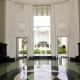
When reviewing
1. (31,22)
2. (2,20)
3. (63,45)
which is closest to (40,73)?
(2,20)

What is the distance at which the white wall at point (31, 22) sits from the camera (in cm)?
1127

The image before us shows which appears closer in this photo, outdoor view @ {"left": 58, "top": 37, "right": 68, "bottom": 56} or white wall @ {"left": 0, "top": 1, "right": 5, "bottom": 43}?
white wall @ {"left": 0, "top": 1, "right": 5, "bottom": 43}

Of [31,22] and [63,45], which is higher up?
[31,22]

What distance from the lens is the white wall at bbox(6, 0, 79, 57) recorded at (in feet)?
37.0

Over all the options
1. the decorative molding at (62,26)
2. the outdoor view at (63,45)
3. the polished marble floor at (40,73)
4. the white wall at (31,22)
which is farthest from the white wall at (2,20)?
the outdoor view at (63,45)

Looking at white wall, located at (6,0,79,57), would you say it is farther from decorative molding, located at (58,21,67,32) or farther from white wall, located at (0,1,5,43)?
white wall, located at (0,1,5,43)

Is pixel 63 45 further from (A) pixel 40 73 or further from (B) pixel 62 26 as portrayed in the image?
(A) pixel 40 73

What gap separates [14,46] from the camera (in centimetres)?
1170

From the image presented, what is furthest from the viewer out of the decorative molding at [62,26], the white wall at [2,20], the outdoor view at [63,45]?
the outdoor view at [63,45]

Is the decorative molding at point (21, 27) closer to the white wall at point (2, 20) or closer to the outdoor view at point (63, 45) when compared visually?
the white wall at point (2, 20)

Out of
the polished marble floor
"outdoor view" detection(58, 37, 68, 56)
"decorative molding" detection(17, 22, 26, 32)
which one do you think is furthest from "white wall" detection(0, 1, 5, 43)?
"outdoor view" detection(58, 37, 68, 56)

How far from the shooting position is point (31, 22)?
12.4 m

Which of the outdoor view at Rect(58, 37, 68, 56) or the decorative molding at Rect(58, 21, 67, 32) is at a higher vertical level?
the decorative molding at Rect(58, 21, 67, 32)

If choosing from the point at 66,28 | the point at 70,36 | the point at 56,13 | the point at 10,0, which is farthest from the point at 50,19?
the point at 10,0
